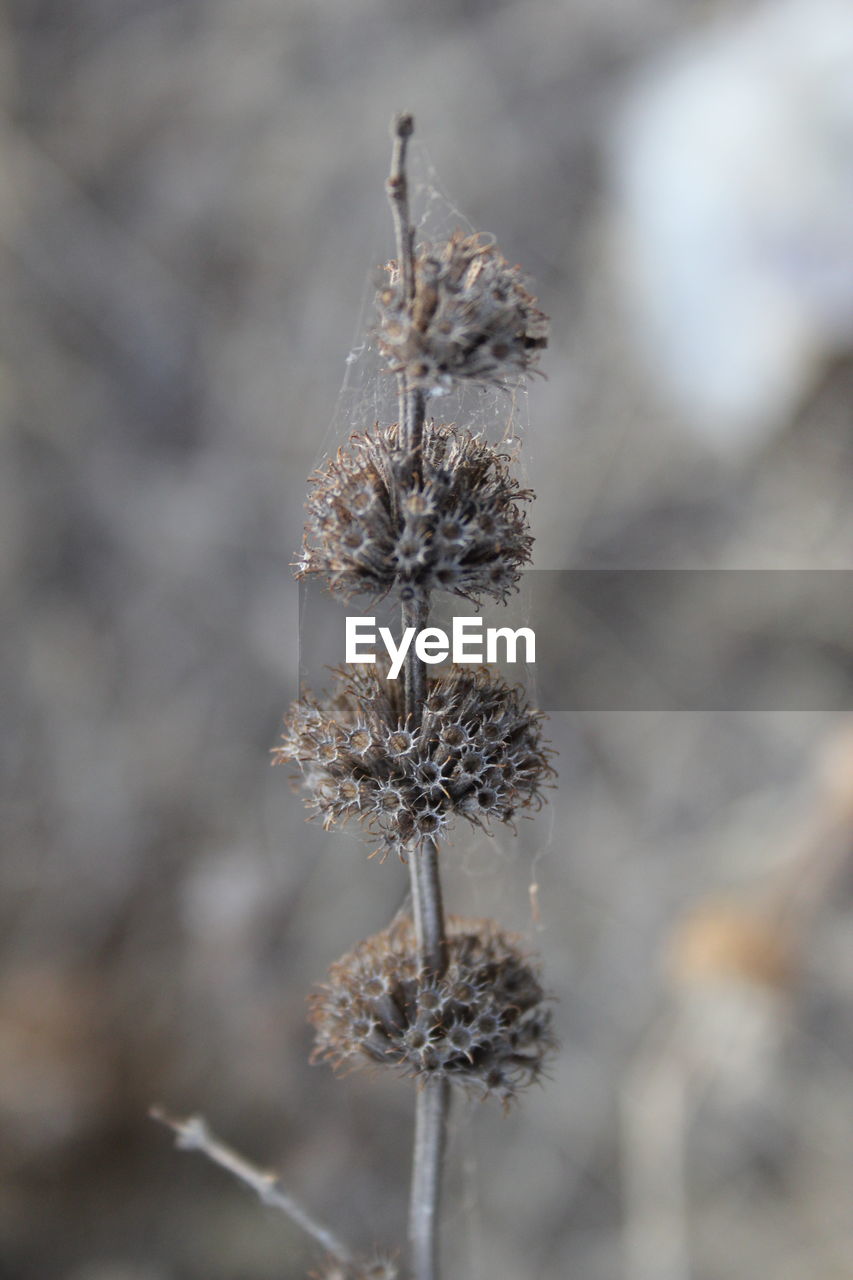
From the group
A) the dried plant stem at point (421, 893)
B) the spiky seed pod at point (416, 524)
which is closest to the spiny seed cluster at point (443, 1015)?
the dried plant stem at point (421, 893)

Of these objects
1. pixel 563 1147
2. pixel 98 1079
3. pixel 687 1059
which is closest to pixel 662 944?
pixel 687 1059

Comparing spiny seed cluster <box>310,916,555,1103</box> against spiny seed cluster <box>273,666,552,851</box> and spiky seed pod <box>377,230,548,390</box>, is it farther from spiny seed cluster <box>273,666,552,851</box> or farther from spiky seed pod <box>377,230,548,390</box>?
spiky seed pod <box>377,230,548,390</box>

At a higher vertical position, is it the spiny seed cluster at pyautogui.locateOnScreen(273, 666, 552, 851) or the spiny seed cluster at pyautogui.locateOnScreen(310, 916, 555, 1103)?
the spiny seed cluster at pyautogui.locateOnScreen(273, 666, 552, 851)

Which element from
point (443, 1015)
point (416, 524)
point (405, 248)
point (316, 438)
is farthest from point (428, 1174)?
point (316, 438)

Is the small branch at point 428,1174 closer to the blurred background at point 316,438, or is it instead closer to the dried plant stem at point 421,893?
the dried plant stem at point 421,893

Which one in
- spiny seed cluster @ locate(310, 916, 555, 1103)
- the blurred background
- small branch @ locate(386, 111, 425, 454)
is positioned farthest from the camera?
the blurred background

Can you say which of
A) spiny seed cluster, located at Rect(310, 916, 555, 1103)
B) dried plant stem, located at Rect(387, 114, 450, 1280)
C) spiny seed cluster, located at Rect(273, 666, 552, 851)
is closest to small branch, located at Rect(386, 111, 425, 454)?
dried plant stem, located at Rect(387, 114, 450, 1280)
